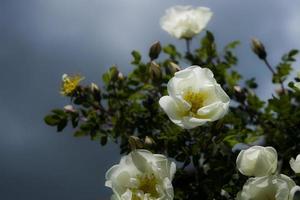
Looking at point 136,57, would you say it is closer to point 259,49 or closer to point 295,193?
point 259,49

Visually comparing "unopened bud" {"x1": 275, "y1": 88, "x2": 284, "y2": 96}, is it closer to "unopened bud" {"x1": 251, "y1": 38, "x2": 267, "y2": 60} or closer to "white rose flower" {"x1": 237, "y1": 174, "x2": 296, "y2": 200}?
"unopened bud" {"x1": 251, "y1": 38, "x2": 267, "y2": 60}

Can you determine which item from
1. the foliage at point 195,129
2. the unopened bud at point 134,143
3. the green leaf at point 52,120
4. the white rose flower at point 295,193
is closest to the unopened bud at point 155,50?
the foliage at point 195,129

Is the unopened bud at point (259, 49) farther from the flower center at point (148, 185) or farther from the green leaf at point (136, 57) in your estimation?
the flower center at point (148, 185)

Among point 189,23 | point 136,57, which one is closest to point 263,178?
point 136,57

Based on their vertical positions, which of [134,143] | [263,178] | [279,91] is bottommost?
[279,91]

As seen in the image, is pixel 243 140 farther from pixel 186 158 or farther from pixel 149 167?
pixel 149 167

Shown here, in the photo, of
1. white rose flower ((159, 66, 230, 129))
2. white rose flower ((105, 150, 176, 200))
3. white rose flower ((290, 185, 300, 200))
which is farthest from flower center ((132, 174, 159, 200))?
white rose flower ((290, 185, 300, 200))

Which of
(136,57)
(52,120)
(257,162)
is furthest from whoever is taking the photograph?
(136,57)

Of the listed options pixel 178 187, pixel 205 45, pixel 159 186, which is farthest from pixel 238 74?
pixel 159 186
